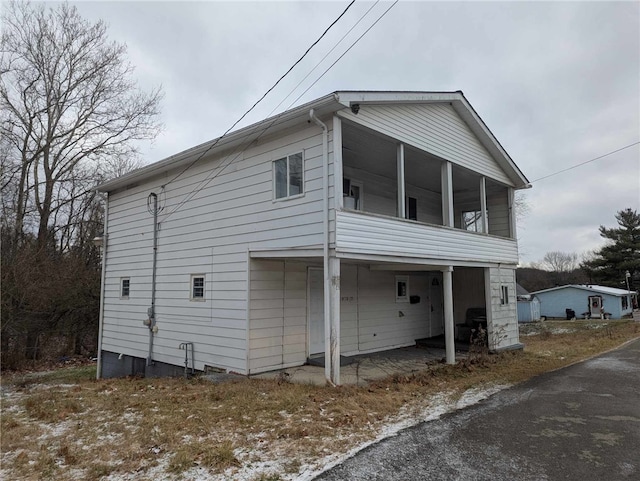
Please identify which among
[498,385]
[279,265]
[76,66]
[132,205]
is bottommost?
[498,385]

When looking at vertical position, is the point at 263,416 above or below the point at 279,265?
below

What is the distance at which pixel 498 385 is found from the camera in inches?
303

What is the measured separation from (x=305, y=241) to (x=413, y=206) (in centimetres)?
666

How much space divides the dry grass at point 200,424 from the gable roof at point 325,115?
15.9ft

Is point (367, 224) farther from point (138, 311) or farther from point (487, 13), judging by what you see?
point (138, 311)

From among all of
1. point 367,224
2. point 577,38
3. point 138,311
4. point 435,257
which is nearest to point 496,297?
point 435,257

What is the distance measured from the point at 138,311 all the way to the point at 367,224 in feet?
24.2

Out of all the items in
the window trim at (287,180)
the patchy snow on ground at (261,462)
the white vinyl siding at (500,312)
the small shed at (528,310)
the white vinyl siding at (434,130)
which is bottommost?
the small shed at (528,310)

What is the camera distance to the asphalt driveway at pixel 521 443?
3.84 m

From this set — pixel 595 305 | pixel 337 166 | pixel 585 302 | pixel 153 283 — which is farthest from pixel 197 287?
pixel 585 302

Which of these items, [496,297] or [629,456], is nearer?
[629,456]

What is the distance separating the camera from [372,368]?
887cm

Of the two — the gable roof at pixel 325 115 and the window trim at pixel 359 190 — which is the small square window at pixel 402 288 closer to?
the window trim at pixel 359 190

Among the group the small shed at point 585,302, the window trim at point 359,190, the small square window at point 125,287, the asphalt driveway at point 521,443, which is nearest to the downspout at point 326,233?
the asphalt driveway at point 521,443
